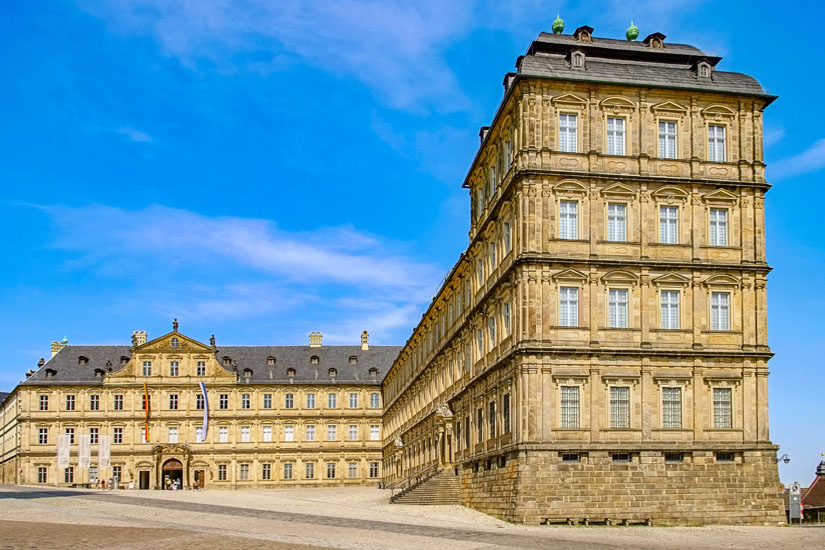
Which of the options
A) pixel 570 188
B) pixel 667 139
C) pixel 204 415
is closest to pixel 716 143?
pixel 667 139

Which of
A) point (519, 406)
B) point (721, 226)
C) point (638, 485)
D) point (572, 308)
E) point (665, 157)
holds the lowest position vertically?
point (638, 485)

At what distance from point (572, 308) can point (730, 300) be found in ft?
20.9

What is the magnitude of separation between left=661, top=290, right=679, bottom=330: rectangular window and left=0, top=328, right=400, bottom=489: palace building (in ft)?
211

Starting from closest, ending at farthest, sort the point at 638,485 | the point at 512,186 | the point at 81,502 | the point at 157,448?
the point at 638,485
the point at 512,186
the point at 81,502
the point at 157,448

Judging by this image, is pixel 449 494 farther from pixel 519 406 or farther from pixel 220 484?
pixel 220 484

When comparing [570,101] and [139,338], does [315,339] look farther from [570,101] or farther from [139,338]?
[570,101]

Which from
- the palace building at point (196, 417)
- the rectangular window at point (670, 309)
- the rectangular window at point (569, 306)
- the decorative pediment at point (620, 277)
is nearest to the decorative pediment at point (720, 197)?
the rectangular window at point (670, 309)

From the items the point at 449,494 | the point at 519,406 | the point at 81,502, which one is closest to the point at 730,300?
the point at 519,406

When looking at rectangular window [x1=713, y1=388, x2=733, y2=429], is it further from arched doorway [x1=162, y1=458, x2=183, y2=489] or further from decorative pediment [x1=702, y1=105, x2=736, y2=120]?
arched doorway [x1=162, y1=458, x2=183, y2=489]

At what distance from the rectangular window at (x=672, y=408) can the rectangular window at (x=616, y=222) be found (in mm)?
6058

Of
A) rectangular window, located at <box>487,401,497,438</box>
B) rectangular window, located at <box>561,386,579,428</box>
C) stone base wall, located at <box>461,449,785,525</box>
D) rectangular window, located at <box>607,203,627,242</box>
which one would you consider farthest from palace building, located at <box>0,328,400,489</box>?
rectangular window, located at <box>607,203,627,242</box>

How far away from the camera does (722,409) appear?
37969 mm

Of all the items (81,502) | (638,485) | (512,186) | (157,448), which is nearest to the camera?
(638,485)

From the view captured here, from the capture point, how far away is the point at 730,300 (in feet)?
127
